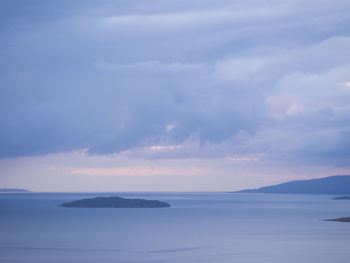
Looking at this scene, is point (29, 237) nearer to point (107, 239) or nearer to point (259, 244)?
point (107, 239)

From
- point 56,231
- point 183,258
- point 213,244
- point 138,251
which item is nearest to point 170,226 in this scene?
point 56,231

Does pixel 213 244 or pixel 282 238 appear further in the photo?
pixel 282 238

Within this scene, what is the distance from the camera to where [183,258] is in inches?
2640

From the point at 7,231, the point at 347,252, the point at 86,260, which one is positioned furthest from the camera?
the point at 7,231

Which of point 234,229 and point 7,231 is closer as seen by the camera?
point 7,231

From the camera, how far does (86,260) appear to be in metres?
65.9

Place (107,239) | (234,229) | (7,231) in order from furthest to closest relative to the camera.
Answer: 1. (234,229)
2. (7,231)
3. (107,239)

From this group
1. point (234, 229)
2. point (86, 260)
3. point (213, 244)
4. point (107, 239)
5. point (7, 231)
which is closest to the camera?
point (86, 260)

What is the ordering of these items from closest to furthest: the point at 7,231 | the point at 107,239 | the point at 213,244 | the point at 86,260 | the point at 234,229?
1. the point at 86,260
2. the point at 213,244
3. the point at 107,239
4. the point at 7,231
5. the point at 234,229

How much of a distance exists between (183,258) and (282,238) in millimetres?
32844

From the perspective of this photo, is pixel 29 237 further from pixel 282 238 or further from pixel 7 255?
pixel 282 238

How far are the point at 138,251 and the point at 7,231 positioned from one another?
133 ft

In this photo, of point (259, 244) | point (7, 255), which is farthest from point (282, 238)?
point (7, 255)

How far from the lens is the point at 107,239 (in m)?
90.2
